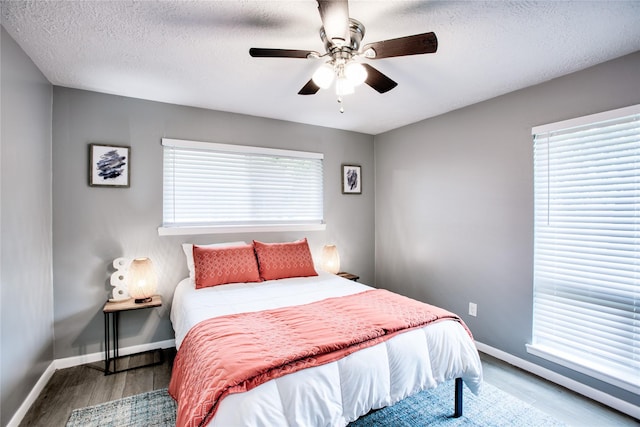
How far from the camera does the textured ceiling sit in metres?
1.69

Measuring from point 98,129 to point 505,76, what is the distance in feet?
11.4

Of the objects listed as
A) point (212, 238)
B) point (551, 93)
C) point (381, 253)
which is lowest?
point (381, 253)

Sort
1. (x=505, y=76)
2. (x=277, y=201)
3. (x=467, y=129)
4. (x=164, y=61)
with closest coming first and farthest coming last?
(x=164, y=61) → (x=505, y=76) → (x=467, y=129) → (x=277, y=201)

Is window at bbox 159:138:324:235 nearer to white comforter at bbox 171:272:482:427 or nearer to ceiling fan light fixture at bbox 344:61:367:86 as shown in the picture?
white comforter at bbox 171:272:482:427

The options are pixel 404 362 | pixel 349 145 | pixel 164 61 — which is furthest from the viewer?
pixel 349 145

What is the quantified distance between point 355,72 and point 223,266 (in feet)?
6.53

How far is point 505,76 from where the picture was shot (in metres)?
2.50

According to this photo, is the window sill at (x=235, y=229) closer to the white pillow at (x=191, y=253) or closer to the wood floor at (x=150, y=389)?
the white pillow at (x=191, y=253)

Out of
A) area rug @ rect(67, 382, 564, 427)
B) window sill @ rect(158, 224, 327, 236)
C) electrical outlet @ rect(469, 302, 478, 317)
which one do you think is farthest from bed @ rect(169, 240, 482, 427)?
electrical outlet @ rect(469, 302, 478, 317)

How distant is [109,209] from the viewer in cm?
287

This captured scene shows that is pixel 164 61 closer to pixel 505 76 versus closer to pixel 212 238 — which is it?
pixel 212 238

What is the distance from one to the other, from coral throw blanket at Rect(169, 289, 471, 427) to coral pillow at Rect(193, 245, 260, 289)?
2.80 ft

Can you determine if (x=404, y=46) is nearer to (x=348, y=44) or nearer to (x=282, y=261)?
(x=348, y=44)

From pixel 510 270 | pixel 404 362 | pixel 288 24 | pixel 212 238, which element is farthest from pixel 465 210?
pixel 212 238
